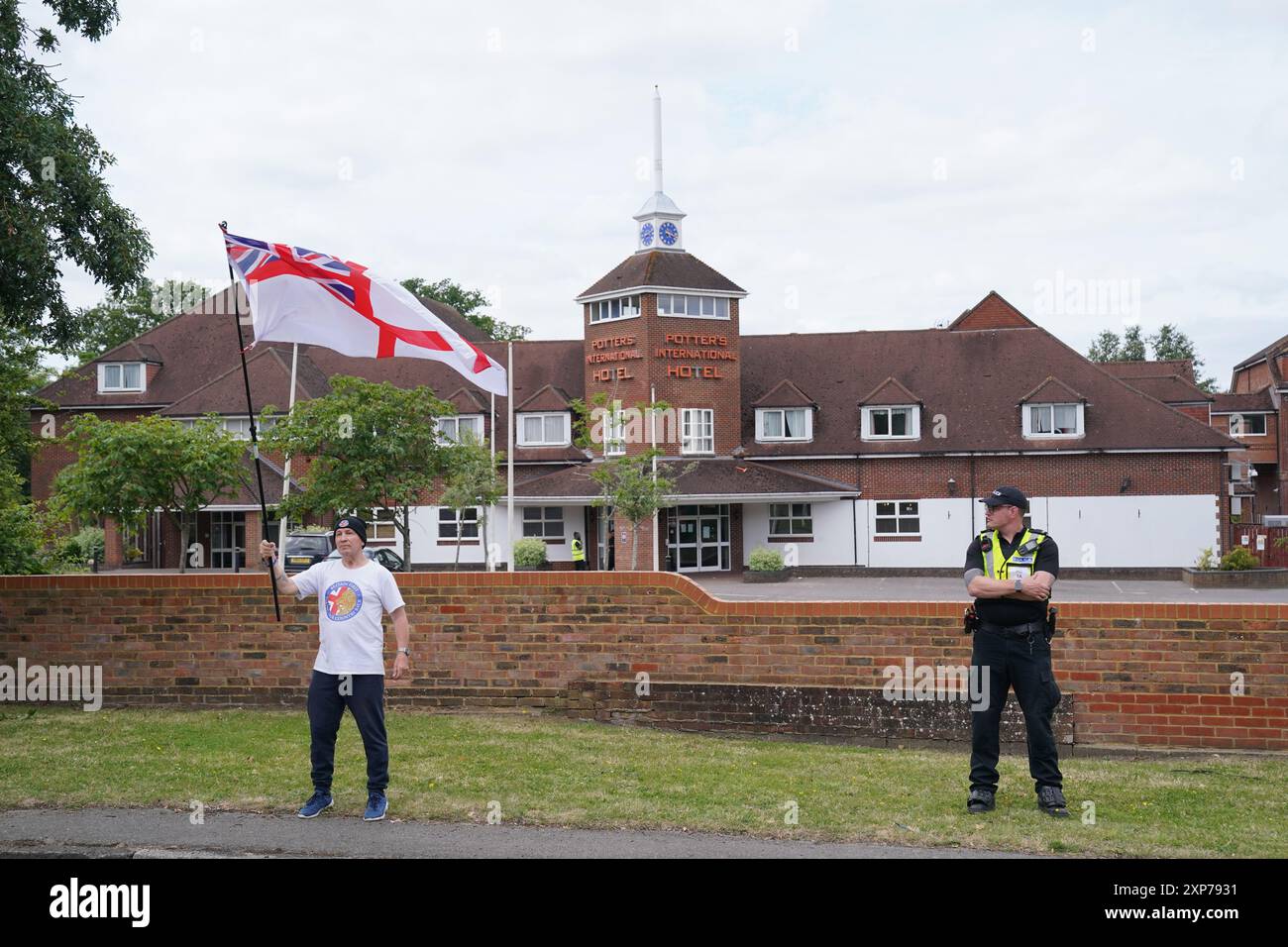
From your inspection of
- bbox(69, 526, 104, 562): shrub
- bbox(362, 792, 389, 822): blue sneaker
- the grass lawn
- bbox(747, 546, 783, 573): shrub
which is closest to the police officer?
the grass lawn

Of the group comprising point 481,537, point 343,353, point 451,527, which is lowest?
point 481,537

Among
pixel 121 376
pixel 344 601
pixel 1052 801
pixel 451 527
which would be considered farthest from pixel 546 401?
pixel 1052 801

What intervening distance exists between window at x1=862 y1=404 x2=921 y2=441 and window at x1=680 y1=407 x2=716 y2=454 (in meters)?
5.12

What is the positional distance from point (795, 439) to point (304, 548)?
17682 millimetres

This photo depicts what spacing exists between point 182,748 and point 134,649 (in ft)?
8.33

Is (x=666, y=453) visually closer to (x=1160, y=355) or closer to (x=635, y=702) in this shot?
(x=635, y=702)

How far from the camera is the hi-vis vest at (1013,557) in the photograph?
7.54 meters

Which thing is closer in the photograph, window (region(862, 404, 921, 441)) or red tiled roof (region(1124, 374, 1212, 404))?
window (region(862, 404, 921, 441))

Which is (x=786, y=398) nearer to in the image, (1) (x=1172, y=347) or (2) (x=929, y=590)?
(2) (x=929, y=590)

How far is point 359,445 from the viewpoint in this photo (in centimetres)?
2498

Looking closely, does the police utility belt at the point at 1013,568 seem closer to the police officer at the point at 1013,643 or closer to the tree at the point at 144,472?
the police officer at the point at 1013,643

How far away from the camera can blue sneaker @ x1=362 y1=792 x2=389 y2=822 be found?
744 centimetres

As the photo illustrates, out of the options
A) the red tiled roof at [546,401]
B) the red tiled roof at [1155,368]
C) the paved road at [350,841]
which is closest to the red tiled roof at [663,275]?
the red tiled roof at [546,401]

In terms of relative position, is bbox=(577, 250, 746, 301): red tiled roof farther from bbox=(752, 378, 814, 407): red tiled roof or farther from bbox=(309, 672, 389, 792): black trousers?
bbox=(309, 672, 389, 792): black trousers
